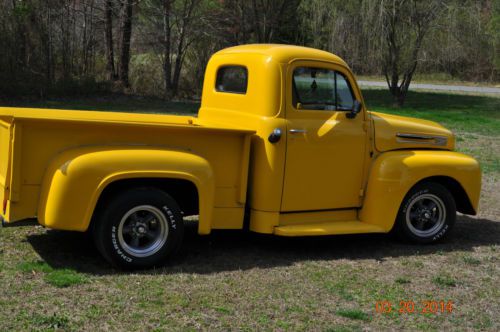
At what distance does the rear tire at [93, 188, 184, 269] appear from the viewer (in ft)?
17.1

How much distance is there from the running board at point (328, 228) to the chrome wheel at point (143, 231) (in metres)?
1.09

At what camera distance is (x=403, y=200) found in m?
6.51

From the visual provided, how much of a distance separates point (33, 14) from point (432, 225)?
16.1 meters

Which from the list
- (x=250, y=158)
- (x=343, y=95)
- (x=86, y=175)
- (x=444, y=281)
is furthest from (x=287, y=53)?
(x=444, y=281)

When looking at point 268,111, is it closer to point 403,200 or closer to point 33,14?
point 403,200

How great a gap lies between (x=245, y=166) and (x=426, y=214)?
2186mm

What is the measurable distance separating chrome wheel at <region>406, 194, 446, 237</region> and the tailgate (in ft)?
12.6

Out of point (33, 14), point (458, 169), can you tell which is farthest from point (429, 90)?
point (458, 169)

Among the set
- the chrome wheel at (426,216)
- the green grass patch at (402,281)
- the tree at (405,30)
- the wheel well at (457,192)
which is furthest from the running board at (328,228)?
the tree at (405,30)

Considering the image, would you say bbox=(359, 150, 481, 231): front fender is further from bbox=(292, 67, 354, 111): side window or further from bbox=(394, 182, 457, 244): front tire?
bbox=(292, 67, 354, 111): side window

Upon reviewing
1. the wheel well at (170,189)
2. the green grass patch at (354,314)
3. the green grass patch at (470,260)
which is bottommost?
the green grass patch at (354,314)

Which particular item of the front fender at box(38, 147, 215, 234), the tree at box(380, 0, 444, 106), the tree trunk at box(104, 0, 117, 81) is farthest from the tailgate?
the tree at box(380, 0, 444, 106)

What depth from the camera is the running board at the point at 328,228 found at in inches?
233

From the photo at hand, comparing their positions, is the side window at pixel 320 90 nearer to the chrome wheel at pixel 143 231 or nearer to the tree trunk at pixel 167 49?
the chrome wheel at pixel 143 231
